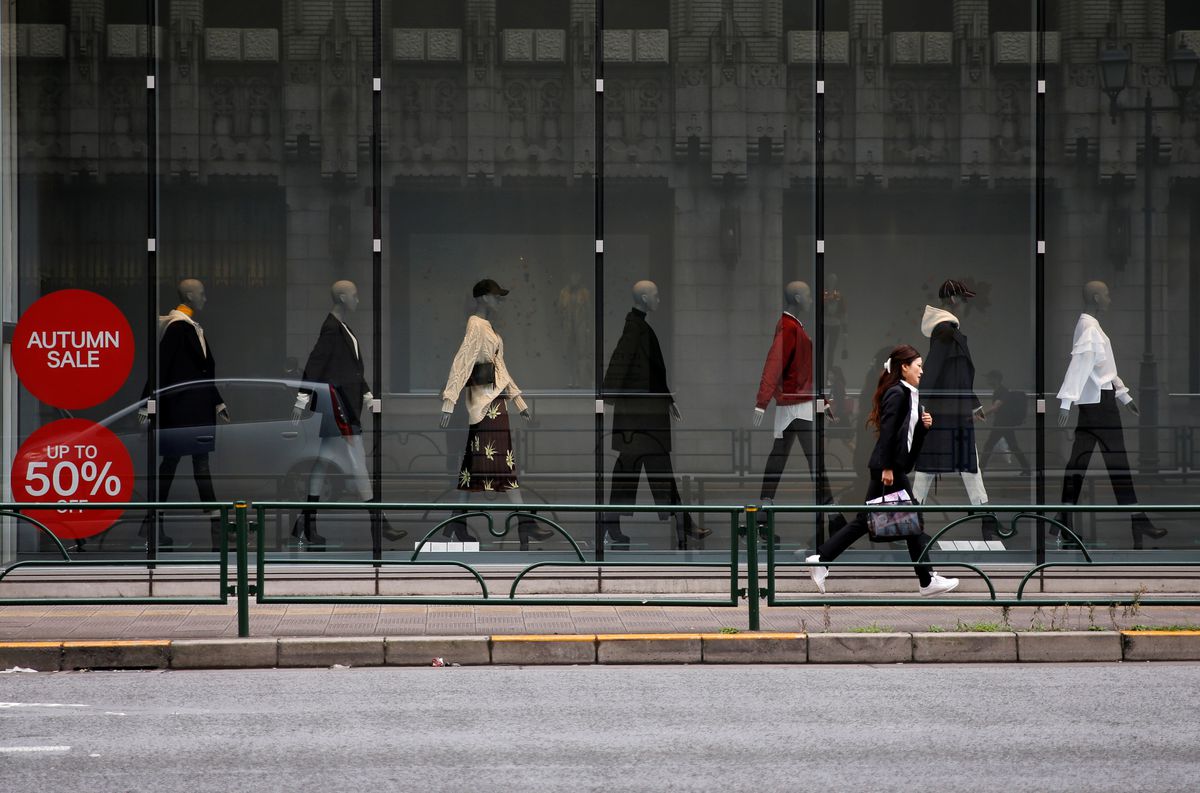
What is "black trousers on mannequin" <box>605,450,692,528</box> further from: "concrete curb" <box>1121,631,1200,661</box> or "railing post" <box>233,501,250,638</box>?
"concrete curb" <box>1121,631,1200,661</box>

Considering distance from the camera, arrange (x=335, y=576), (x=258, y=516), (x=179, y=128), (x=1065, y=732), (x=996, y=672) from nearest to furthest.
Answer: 1. (x=1065, y=732)
2. (x=996, y=672)
3. (x=258, y=516)
4. (x=335, y=576)
5. (x=179, y=128)

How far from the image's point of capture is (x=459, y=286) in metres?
13.4

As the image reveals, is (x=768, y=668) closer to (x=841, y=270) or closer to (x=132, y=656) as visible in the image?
(x=132, y=656)

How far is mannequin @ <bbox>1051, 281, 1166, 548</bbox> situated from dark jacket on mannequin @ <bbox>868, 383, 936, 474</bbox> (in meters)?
2.49

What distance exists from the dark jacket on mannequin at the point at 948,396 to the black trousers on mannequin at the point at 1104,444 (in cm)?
94

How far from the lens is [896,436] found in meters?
11.6

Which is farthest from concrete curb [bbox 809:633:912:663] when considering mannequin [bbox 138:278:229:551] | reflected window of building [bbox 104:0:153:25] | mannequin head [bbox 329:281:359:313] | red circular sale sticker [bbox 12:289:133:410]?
reflected window of building [bbox 104:0:153:25]

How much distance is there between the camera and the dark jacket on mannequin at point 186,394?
1288 centimetres

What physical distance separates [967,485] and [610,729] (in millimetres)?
7014

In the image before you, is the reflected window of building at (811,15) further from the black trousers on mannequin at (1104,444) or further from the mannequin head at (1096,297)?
the black trousers on mannequin at (1104,444)

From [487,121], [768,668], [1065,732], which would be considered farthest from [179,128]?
[1065,732]

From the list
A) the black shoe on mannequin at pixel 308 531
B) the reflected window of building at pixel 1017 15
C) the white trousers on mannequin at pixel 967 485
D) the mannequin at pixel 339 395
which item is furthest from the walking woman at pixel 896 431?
the mannequin at pixel 339 395

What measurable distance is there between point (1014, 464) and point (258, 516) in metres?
6.98

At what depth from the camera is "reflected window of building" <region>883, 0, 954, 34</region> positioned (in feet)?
44.0
